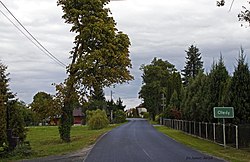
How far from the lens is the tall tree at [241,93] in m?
30.2

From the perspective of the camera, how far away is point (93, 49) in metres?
38.9

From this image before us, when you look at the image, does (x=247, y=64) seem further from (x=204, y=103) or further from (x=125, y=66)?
(x=125, y=66)

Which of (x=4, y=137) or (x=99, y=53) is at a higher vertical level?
(x=99, y=53)

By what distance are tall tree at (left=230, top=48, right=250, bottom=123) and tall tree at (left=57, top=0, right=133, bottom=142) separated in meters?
11.0

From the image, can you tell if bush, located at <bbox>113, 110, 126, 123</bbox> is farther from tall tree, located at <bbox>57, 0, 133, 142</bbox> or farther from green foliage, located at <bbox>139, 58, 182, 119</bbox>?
tall tree, located at <bbox>57, 0, 133, 142</bbox>

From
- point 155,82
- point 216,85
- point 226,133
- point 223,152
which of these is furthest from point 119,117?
point 223,152

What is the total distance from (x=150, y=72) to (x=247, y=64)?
90.2 meters

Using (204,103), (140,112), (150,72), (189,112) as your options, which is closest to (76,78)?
(204,103)

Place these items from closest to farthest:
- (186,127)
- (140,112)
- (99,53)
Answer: (99,53)
(186,127)
(140,112)

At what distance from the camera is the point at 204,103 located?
38.2 meters

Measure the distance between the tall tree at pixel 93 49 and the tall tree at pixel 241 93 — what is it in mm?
10969

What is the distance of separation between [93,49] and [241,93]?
44.6 feet

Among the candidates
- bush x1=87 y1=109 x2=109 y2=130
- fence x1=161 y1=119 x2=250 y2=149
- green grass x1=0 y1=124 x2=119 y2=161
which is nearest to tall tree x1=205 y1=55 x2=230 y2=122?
fence x1=161 y1=119 x2=250 y2=149

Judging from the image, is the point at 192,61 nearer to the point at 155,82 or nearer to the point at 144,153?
the point at 155,82
